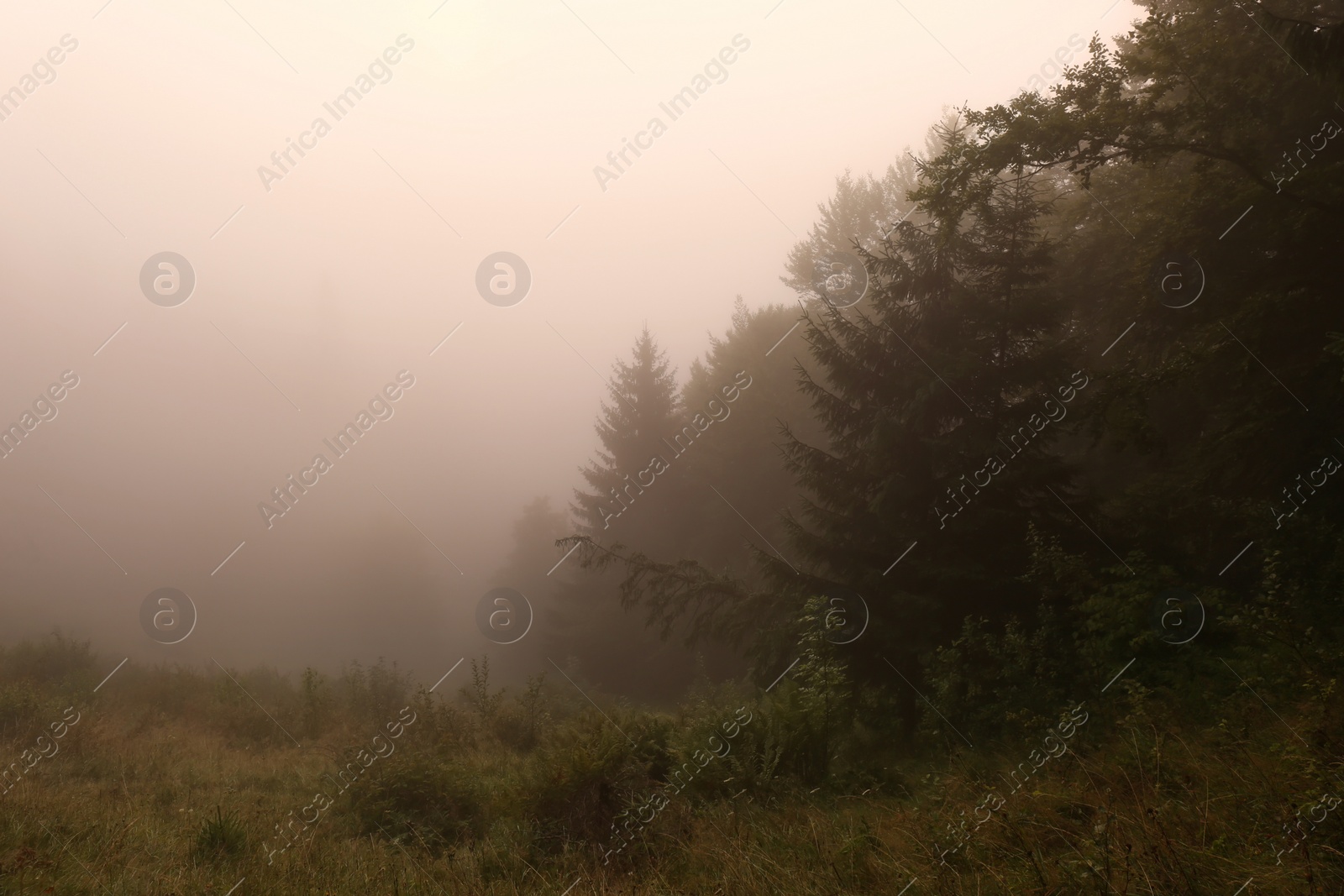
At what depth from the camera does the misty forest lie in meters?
4.41

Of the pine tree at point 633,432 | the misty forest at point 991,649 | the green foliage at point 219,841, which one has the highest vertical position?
the pine tree at point 633,432

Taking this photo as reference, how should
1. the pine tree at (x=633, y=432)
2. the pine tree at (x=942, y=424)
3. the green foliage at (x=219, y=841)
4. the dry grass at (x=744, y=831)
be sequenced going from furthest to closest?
the pine tree at (x=633, y=432) < the pine tree at (x=942, y=424) < the green foliage at (x=219, y=841) < the dry grass at (x=744, y=831)

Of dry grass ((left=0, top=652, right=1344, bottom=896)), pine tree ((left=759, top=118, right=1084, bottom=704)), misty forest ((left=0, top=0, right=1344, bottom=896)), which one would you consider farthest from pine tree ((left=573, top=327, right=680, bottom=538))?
dry grass ((left=0, top=652, right=1344, bottom=896))

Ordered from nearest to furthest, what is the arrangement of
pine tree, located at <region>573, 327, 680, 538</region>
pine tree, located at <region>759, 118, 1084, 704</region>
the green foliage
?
the green foliage → pine tree, located at <region>759, 118, 1084, 704</region> → pine tree, located at <region>573, 327, 680, 538</region>

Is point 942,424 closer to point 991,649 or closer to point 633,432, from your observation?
point 991,649

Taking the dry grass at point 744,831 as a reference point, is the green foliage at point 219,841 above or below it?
above

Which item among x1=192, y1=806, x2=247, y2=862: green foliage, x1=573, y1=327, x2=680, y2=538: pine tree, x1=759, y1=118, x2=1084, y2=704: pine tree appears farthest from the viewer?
x1=573, y1=327, x2=680, y2=538: pine tree

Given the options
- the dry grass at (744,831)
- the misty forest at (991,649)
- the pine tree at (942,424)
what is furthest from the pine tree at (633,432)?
the dry grass at (744,831)

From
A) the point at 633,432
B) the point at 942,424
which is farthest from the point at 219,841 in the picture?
the point at 633,432

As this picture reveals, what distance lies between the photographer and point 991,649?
8.21 m

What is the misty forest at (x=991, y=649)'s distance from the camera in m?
4.41

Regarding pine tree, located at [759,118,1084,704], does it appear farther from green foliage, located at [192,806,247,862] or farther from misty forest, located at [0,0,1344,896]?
green foliage, located at [192,806,247,862]

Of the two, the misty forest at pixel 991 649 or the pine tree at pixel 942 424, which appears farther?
the pine tree at pixel 942 424

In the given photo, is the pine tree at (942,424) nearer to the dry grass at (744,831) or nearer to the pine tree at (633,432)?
the dry grass at (744,831)
